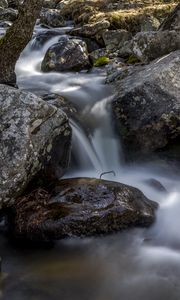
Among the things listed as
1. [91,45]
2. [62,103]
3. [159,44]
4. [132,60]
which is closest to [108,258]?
[62,103]

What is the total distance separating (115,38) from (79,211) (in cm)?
945

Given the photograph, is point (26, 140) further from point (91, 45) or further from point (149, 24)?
point (149, 24)

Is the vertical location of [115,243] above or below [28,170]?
below

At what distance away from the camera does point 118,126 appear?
23.9 feet

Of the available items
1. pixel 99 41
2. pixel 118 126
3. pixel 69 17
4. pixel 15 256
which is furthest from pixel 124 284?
pixel 69 17

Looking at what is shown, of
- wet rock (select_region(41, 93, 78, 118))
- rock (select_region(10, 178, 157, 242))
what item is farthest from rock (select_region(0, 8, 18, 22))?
rock (select_region(10, 178, 157, 242))

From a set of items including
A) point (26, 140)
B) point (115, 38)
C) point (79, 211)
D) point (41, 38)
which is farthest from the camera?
point (41, 38)

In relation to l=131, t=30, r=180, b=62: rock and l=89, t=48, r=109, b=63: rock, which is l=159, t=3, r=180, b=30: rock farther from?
l=89, t=48, r=109, b=63: rock

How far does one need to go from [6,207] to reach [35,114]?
1356 millimetres

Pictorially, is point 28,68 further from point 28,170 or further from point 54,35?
point 28,170

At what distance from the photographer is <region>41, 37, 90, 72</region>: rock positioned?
11.2 m

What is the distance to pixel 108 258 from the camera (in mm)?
4891

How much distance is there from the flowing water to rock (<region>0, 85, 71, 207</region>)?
24.0 inches

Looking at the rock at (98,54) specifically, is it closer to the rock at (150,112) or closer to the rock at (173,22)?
the rock at (173,22)
